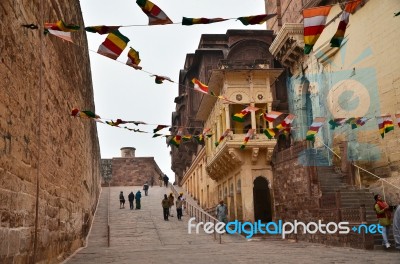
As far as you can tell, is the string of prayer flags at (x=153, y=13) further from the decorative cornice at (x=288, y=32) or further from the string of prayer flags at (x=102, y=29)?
the decorative cornice at (x=288, y=32)

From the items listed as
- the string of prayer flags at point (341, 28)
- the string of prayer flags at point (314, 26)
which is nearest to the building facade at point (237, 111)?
the string of prayer flags at point (314, 26)

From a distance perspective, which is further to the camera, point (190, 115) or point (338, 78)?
point (190, 115)

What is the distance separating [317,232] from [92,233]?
8.56 metres

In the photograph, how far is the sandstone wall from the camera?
15.3 ft

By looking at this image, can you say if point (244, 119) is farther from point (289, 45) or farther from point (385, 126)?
point (385, 126)

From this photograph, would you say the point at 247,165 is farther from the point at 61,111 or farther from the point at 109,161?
the point at 109,161

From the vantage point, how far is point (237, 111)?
22703 mm

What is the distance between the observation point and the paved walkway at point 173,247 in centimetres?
959

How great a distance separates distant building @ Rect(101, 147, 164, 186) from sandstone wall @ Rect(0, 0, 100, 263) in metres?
39.4

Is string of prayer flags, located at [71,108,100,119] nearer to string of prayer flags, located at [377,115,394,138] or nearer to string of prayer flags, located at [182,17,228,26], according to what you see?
string of prayer flags, located at [182,17,228,26]

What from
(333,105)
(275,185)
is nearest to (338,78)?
(333,105)

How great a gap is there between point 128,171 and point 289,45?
103ft

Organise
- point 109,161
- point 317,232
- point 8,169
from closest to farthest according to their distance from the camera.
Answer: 1. point 8,169
2. point 317,232
3. point 109,161

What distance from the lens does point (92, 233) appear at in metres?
16.7
